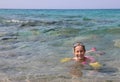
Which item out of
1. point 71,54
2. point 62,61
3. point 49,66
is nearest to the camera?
point 49,66

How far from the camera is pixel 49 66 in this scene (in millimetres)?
6938

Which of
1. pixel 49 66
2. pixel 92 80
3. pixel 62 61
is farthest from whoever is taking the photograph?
pixel 62 61

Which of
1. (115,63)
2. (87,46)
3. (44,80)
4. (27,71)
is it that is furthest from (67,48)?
A: (44,80)

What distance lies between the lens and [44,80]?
18.2 ft

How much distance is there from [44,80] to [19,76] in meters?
0.58

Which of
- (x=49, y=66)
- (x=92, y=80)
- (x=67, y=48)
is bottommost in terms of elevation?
(x=92, y=80)

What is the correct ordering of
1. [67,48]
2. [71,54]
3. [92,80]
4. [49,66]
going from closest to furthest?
[92,80] < [49,66] < [71,54] < [67,48]

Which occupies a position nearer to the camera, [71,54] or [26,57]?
[26,57]

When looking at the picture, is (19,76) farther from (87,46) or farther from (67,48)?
(87,46)

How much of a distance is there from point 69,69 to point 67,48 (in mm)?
3076

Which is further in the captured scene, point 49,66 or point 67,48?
point 67,48

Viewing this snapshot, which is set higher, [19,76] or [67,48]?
[67,48]

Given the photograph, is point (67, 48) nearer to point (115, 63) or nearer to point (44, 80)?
point (115, 63)

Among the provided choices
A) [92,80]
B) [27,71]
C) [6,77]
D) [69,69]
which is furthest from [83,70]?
[6,77]
